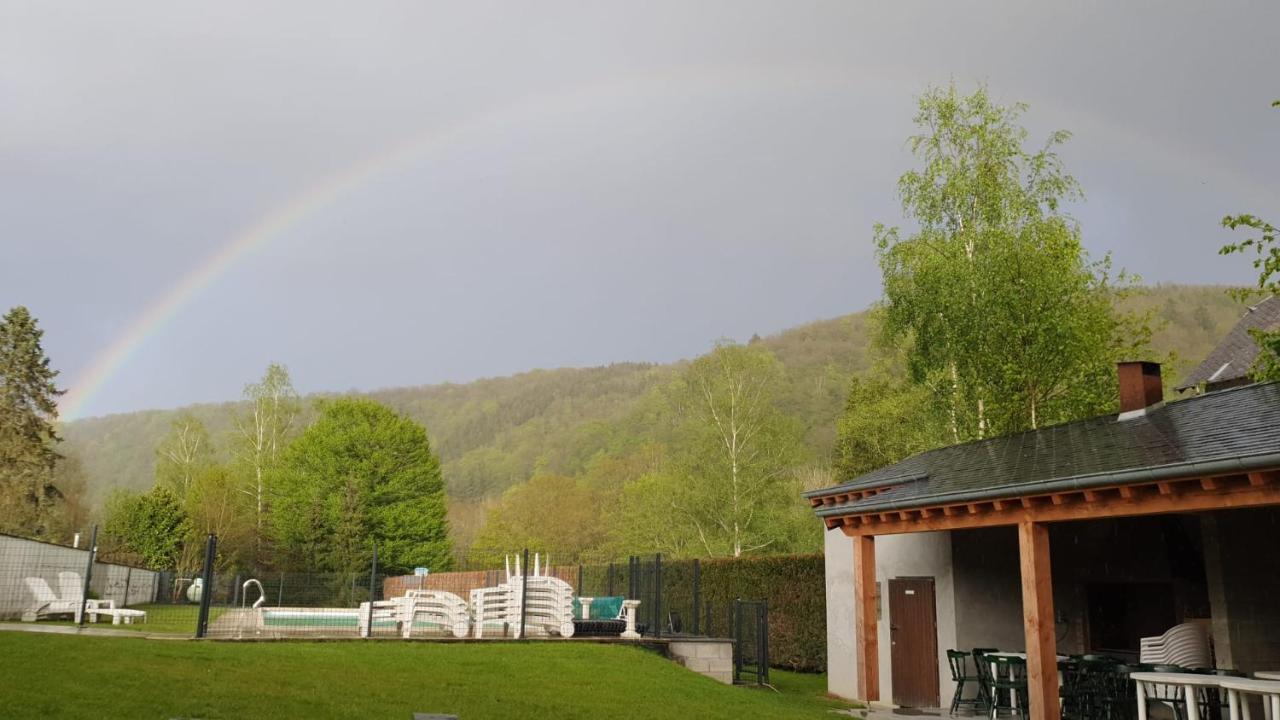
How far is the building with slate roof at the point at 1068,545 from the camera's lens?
9328mm

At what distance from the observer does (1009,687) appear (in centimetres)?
1270

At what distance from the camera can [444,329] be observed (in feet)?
257

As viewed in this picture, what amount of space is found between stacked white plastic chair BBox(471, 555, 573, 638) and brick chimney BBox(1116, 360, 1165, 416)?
9586mm

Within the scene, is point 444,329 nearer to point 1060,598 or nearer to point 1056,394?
point 1056,394

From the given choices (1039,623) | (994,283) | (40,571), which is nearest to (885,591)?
(1039,623)

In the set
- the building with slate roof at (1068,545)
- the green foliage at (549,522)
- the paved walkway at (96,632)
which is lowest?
the paved walkway at (96,632)

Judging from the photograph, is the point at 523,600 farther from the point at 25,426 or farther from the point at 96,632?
the point at 25,426

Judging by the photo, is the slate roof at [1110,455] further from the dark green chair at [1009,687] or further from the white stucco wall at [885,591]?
the dark green chair at [1009,687]

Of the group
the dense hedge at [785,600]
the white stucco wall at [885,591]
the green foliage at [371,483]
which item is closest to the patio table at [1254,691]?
the white stucco wall at [885,591]

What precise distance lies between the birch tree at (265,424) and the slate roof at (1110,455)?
4225 cm

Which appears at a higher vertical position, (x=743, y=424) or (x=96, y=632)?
(x=743, y=424)

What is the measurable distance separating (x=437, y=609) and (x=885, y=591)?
25.5 ft

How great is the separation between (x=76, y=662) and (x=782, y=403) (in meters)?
51.4

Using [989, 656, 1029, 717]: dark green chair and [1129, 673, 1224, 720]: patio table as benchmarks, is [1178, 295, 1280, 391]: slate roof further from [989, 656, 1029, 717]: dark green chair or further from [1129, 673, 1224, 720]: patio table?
[1129, 673, 1224, 720]: patio table
